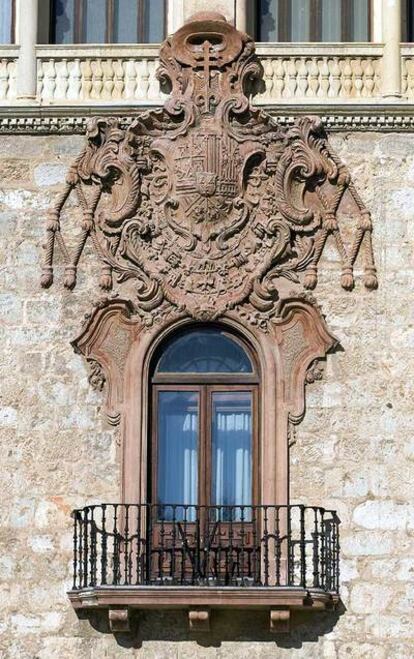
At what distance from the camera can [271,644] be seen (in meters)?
21.7

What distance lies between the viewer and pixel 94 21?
23.8 m

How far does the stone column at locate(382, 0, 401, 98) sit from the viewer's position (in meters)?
22.9

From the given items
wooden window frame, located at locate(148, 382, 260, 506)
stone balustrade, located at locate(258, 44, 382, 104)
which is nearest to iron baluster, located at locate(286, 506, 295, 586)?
wooden window frame, located at locate(148, 382, 260, 506)

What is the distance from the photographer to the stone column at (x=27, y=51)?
23.0 m

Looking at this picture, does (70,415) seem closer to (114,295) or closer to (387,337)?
(114,295)

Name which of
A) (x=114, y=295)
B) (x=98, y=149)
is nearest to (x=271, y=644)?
(x=114, y=295)

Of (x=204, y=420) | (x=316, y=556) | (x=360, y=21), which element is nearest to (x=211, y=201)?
(x=204, y=420)

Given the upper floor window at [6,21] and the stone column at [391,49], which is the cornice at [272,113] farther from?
the upper floor window at [6,21]

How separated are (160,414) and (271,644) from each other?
2664 mm

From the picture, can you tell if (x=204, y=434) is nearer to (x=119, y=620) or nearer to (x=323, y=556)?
(x=323, y=556)

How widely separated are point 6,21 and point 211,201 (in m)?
3.28

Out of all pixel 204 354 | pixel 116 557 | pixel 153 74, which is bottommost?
pixel 116 557

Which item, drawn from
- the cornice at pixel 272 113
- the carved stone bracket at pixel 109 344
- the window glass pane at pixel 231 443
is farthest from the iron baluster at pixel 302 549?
the cornice at pixel 272 113

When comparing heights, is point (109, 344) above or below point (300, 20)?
below
